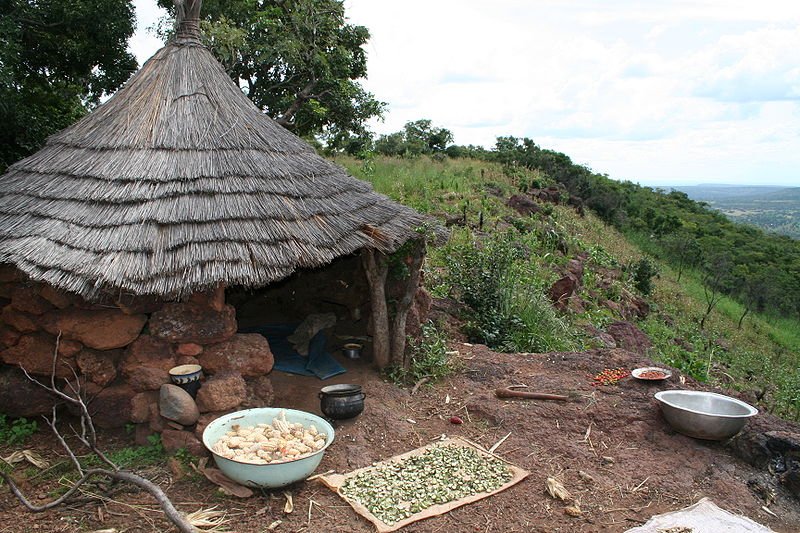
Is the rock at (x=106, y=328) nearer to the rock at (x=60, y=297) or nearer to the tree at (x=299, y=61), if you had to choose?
the rock at (x=60, y=297)

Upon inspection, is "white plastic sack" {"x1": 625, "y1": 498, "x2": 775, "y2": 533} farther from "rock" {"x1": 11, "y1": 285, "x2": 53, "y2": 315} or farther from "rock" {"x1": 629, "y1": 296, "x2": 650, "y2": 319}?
"rock" {"x1": 629, "y1": 296, "x2": 650, "y2": 319}

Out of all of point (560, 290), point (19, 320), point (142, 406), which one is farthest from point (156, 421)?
point (560, 290)

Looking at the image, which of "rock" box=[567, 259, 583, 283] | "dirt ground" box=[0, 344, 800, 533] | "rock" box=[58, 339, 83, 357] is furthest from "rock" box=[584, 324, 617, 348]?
"rock" box=[58, 339, 83, 357]

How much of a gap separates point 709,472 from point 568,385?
1474 millimetres

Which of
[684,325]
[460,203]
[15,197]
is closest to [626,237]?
[684,325]

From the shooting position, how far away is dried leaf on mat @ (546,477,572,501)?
394 cm

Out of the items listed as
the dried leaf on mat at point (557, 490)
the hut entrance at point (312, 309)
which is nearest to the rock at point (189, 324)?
the hut entrance at point (312, 309)

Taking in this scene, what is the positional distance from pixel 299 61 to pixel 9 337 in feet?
22.4

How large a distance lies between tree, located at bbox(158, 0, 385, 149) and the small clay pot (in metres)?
6.55

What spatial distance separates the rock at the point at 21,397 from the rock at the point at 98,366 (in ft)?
1.56

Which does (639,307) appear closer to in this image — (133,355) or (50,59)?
(133,355)

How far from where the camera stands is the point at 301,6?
10.3m

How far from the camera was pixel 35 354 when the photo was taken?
4738mm

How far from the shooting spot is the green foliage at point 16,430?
4.58 meters
